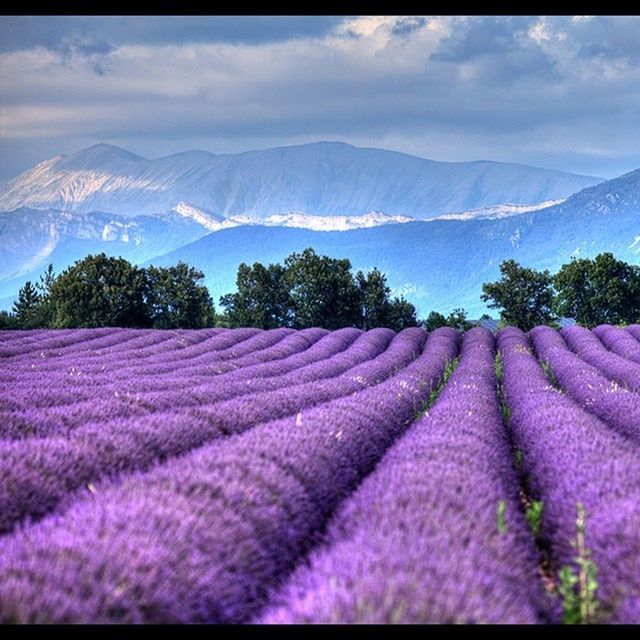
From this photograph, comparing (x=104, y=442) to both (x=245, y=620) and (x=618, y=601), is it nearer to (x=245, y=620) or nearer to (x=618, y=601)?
(x=245, y=620)

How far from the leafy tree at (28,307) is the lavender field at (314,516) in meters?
50.3

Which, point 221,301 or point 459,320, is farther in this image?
point 221,301

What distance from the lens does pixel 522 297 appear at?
50000 millimetres

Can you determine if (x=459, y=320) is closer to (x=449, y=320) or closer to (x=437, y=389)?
(x=449, y=320)

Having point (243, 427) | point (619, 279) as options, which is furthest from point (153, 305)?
point (243, 427)

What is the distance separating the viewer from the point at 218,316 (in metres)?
59.3

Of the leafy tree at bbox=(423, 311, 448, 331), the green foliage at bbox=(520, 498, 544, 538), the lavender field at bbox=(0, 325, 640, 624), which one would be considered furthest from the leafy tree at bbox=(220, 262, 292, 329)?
the green foliage at bbox=(520, 498, 544, 538)

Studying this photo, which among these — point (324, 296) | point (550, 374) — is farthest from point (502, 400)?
point (324, 296)

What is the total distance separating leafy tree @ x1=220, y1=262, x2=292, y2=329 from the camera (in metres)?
53.0

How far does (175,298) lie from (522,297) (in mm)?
23371

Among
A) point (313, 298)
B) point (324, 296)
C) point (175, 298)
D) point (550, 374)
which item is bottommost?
point (550, 374)

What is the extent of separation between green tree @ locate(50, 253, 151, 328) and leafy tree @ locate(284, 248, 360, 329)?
10410mm

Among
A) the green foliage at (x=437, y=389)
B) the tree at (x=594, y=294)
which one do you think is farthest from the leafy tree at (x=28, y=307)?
the green foliage at (x=437, y=389)

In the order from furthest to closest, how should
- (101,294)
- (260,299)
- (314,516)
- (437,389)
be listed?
(260,299), (101,294), (437,389), (314,516)
